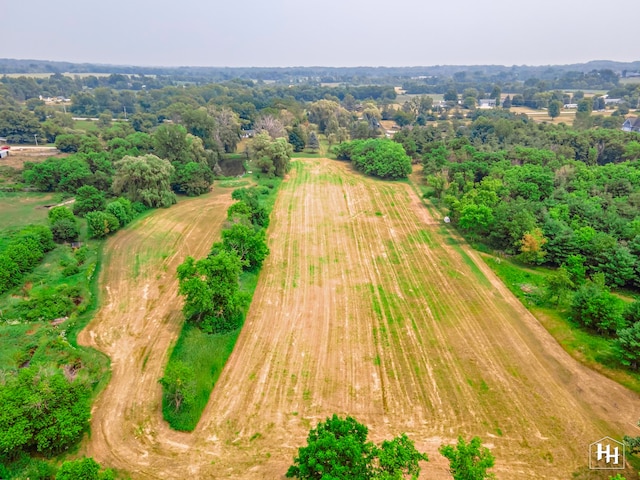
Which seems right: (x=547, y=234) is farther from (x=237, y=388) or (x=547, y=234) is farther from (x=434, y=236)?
(x=237, y=388)

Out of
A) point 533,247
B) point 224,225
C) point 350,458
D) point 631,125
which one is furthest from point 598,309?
point 631,125

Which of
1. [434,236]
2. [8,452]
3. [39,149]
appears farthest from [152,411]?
[39,149]

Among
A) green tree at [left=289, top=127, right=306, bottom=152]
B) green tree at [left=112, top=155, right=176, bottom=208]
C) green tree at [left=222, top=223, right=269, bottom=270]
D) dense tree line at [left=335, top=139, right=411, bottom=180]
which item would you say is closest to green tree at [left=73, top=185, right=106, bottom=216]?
green tree at [left=112, top=155, right=176, bottom=208]

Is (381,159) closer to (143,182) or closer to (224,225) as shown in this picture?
(224,225)

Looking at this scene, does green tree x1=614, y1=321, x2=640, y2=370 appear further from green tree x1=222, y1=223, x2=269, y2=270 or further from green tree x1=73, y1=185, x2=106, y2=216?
green tree x1=73, y1=185, x2=106, y2=216

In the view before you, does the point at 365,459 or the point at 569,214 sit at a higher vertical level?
the point at 569,214
